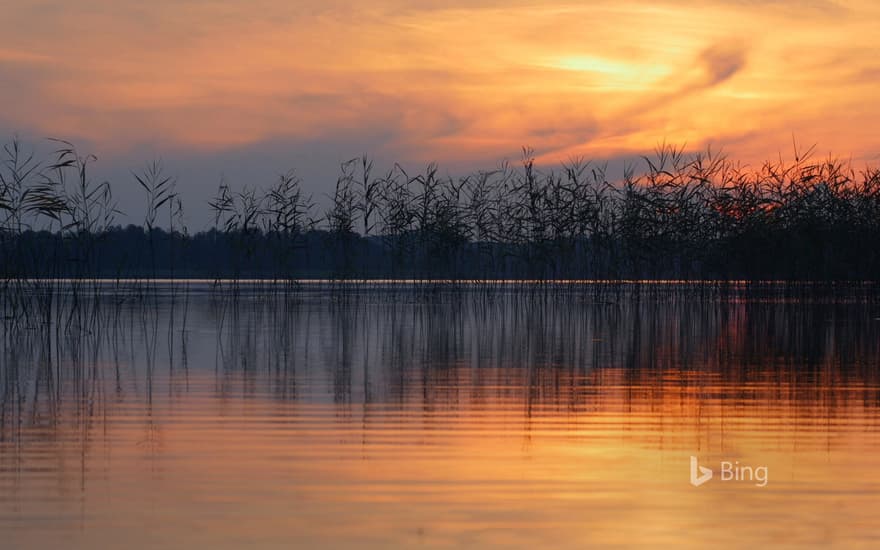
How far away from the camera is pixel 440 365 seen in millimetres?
8516

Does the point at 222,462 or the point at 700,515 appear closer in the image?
the point at 700,515

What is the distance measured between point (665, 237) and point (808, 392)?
1183cm

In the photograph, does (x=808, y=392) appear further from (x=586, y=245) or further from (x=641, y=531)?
(x=586, y=245)

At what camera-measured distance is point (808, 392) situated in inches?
270

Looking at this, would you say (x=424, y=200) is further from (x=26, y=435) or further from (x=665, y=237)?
(x=26, y=435)

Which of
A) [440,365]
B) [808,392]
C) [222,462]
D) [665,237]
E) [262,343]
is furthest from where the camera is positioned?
[665,237]

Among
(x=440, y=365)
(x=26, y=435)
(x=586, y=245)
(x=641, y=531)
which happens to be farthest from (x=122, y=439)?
(x=586, y=245)

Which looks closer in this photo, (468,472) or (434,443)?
(468,472)

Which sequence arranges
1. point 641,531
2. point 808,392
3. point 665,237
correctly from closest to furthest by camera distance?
point 641,531 → point 808,392 → point 665,237

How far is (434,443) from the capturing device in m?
4.93

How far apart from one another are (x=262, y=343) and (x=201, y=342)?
65cm

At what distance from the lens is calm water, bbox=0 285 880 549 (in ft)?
11.2

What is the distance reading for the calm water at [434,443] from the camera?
3418mm

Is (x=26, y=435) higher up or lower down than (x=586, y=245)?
lower down
